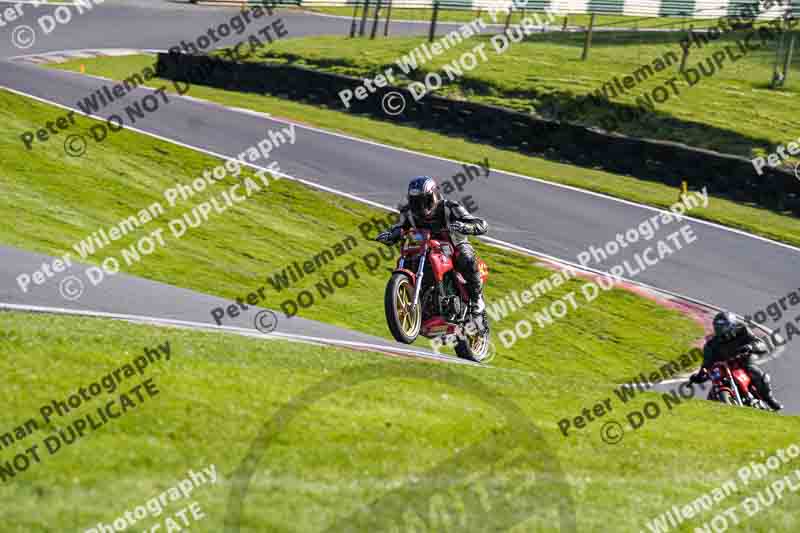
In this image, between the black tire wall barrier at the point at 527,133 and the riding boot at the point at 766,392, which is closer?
the riding boot at the point at 766,392

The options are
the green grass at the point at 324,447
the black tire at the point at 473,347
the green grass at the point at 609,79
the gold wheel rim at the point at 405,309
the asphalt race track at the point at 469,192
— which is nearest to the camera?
the green grass at the point at 324,447

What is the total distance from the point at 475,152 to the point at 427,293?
18436mm

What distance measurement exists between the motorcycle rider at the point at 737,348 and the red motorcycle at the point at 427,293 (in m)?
3.32

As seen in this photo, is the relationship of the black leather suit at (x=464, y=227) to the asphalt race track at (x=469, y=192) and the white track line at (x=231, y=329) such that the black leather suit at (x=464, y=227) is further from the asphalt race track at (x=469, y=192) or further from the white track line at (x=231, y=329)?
the asphalt race track at (x=469, y=192)

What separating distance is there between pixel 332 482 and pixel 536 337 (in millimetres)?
11561

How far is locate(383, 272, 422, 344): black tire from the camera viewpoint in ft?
40.1

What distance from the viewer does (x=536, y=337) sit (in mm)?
18375

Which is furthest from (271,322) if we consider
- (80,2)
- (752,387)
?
(80,2)

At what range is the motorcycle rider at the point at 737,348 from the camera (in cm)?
1409

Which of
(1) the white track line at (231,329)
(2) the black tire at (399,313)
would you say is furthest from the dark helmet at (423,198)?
(1) the white track line at (231,329)

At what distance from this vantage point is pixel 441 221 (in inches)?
508

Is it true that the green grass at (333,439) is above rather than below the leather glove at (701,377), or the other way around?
above

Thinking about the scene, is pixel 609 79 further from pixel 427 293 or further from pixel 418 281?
pixel 418 281

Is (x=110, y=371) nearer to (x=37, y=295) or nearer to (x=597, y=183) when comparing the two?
(x=37, y=295)
